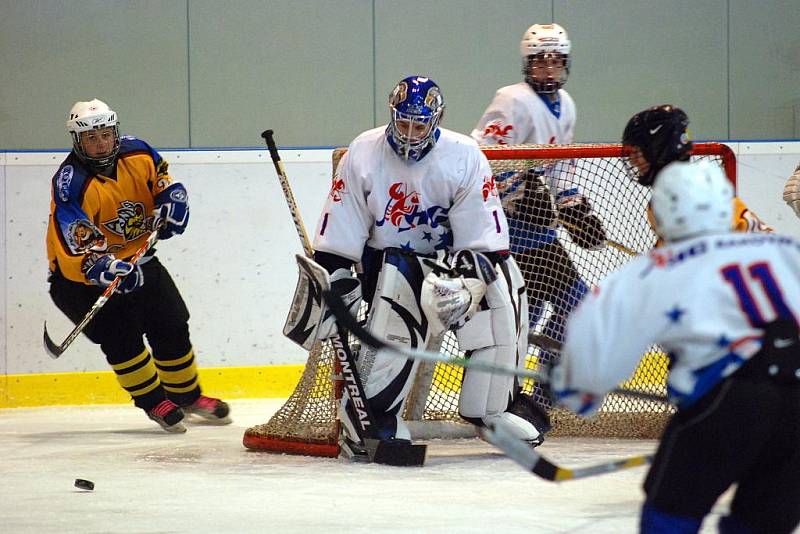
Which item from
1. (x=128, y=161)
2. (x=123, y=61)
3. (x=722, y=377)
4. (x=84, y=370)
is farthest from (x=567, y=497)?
(x=123, y=61)

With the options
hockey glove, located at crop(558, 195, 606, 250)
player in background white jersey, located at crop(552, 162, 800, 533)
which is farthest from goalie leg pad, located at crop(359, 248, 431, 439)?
player in background white jersey, located at crop(552, 162, 800, 533)

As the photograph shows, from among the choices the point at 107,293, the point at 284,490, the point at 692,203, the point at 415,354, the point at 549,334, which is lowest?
the point at 284,490

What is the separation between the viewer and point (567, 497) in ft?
10.2

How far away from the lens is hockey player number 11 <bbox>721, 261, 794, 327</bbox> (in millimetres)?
1781

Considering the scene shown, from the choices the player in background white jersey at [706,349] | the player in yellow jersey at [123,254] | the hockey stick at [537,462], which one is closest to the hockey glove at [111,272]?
the player in yellow jersey at [123,254]

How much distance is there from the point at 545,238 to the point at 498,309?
60 centimetres

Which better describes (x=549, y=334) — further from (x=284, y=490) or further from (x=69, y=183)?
(x=69, y=183)

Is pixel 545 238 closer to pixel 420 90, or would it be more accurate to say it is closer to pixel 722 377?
pixel 420 90

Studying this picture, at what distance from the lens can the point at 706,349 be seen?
181 centimetres

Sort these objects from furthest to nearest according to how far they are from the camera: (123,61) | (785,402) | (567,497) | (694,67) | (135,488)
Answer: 1. (694,67)
2. (123,61)
3. (135,488)
4. (567,497)
5. (785,402)

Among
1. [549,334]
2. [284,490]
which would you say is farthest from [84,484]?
[549,334]

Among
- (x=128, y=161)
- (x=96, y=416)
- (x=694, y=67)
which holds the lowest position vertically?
(x=96, y=416)

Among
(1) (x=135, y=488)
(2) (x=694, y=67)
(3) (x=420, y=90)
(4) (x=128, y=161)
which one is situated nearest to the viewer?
(1) (x=135, y=488)

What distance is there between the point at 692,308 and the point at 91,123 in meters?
3.12
